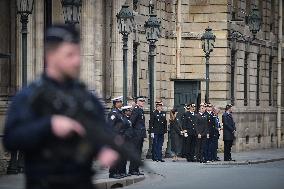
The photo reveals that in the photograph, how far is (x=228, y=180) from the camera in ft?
69.6

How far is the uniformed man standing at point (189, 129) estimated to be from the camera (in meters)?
28.8

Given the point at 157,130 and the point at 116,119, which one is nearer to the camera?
the point at 116,119

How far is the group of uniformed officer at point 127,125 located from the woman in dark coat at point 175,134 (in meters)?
5.40

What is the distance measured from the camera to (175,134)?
31.2 meters

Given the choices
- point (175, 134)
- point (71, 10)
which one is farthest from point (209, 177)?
point (175, 134)

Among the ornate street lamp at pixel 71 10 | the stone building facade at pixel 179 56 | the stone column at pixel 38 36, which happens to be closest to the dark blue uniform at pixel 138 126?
the ornate street lamp at pixel 71 10

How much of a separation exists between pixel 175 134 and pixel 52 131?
85.8 feet

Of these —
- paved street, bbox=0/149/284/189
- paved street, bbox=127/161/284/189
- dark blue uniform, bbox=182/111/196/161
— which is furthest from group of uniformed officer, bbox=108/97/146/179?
dark blue uniform, bbox=182/111/196/161

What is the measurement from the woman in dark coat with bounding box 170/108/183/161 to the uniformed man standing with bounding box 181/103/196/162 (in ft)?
0.82

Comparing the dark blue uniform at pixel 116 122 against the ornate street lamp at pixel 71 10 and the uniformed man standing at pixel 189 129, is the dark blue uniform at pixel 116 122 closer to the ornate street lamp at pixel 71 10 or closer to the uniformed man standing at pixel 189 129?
the ornate street lamp at pixel 71 10

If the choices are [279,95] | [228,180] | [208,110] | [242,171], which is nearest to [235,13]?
[279,95]

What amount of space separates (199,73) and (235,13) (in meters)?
3.43

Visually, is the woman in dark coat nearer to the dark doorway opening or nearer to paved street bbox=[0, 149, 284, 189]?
paved street bbox=[0, 149, 284, 189]

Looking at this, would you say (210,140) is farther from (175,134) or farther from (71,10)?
(71,10)
